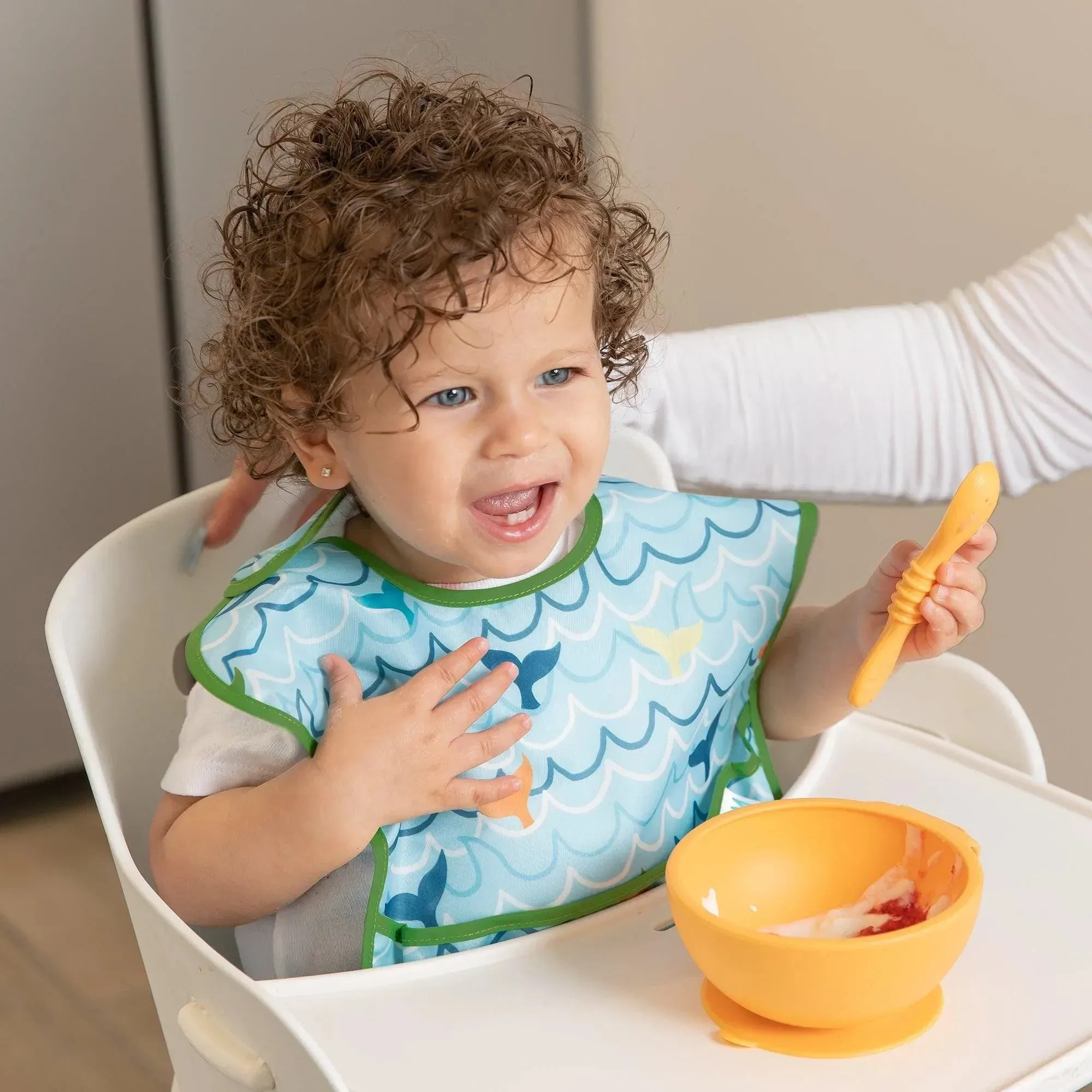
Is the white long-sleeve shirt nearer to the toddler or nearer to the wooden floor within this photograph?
the toddler

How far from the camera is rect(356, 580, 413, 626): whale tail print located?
2.37 feet

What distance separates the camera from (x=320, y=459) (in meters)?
0.74

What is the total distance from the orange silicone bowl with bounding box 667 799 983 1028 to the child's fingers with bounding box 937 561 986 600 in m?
0.11

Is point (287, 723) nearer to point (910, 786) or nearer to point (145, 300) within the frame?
point (910, 786)

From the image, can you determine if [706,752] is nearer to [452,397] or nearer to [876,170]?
[452,397]

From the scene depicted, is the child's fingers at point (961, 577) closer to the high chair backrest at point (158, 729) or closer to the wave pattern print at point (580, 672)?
the wave pattern print at point (580, 672)

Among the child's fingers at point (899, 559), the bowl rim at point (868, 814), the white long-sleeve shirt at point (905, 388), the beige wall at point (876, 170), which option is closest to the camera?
the bowl rim at point (868, 814)

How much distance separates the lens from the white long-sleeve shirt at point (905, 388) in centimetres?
99

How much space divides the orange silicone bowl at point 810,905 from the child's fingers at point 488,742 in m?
0.10

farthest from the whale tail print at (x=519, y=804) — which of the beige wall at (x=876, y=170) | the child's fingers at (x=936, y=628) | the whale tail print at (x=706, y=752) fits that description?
the beige wall at (x=876, y=170)

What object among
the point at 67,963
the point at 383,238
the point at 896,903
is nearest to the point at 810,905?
the point at 896,903

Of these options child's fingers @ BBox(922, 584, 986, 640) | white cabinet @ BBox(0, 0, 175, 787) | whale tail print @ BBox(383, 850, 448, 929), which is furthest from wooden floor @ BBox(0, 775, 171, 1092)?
child's fingers @ BBox(922, 584, 986, 640)

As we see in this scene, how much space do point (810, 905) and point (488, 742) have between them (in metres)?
0.17

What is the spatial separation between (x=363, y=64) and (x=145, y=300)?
0.34 meters
